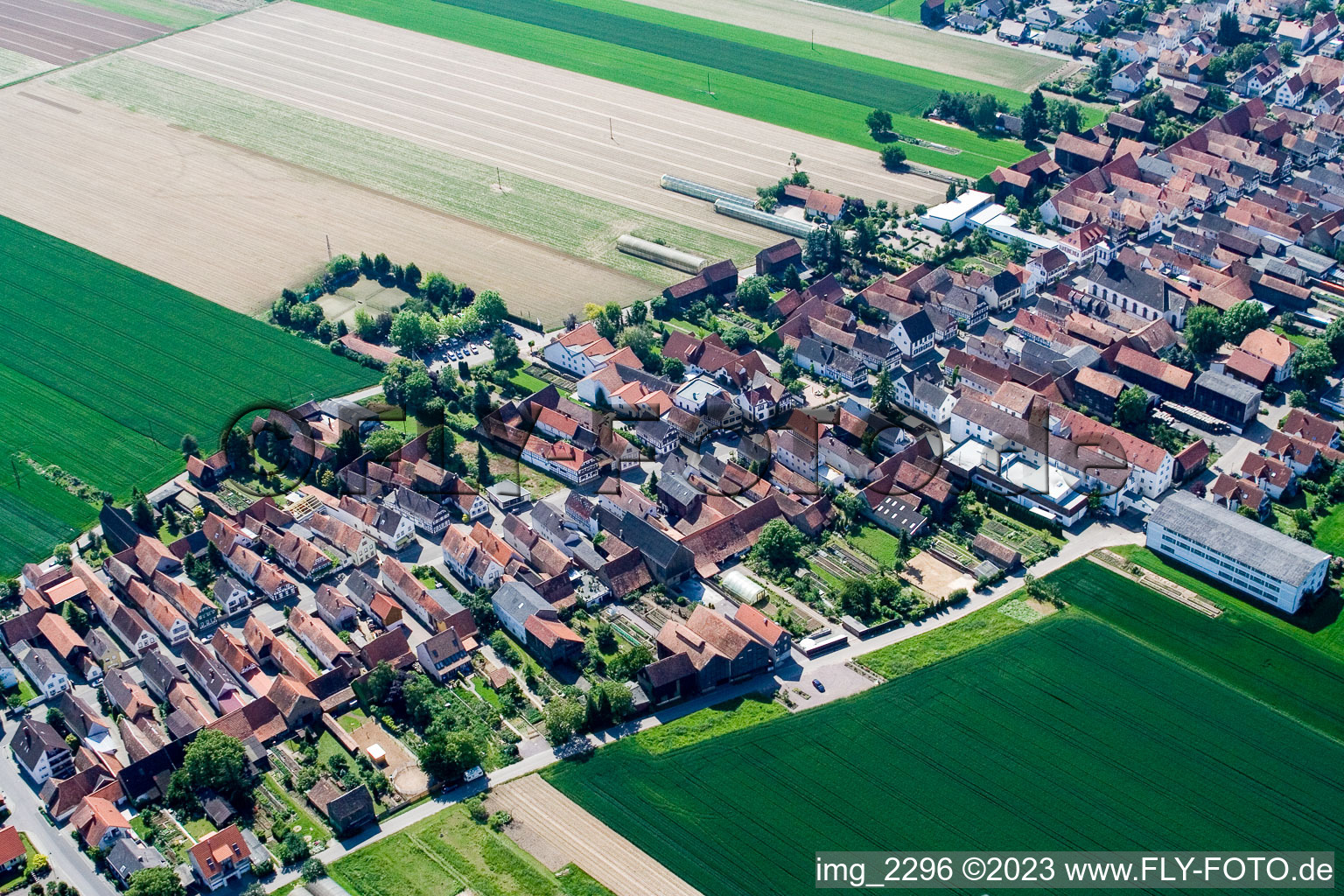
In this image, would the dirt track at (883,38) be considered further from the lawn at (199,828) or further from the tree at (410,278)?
the lawn at (199,828)

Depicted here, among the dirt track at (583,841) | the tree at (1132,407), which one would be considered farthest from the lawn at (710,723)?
the tree at (1132,407)

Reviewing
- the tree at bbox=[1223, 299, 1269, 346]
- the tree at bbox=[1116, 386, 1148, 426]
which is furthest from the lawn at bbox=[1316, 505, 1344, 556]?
the tree at bbox=[1223, 299, 1269, 346]

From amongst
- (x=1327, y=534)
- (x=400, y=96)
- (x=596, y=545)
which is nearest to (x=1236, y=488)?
(x=1327, y=534)

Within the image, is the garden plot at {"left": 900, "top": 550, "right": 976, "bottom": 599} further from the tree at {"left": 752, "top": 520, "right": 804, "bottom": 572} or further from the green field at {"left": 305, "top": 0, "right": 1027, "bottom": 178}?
the green field at {"left": 305, "top": 0, "right": 1027, "bottom": 178}

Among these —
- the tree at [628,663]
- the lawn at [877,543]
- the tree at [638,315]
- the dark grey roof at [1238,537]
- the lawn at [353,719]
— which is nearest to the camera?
the lawn at [353,719]

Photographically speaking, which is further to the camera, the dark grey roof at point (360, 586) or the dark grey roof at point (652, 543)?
the dark grey roof at point (652, 543)

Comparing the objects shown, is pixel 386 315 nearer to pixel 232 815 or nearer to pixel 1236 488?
pixel 232 815
